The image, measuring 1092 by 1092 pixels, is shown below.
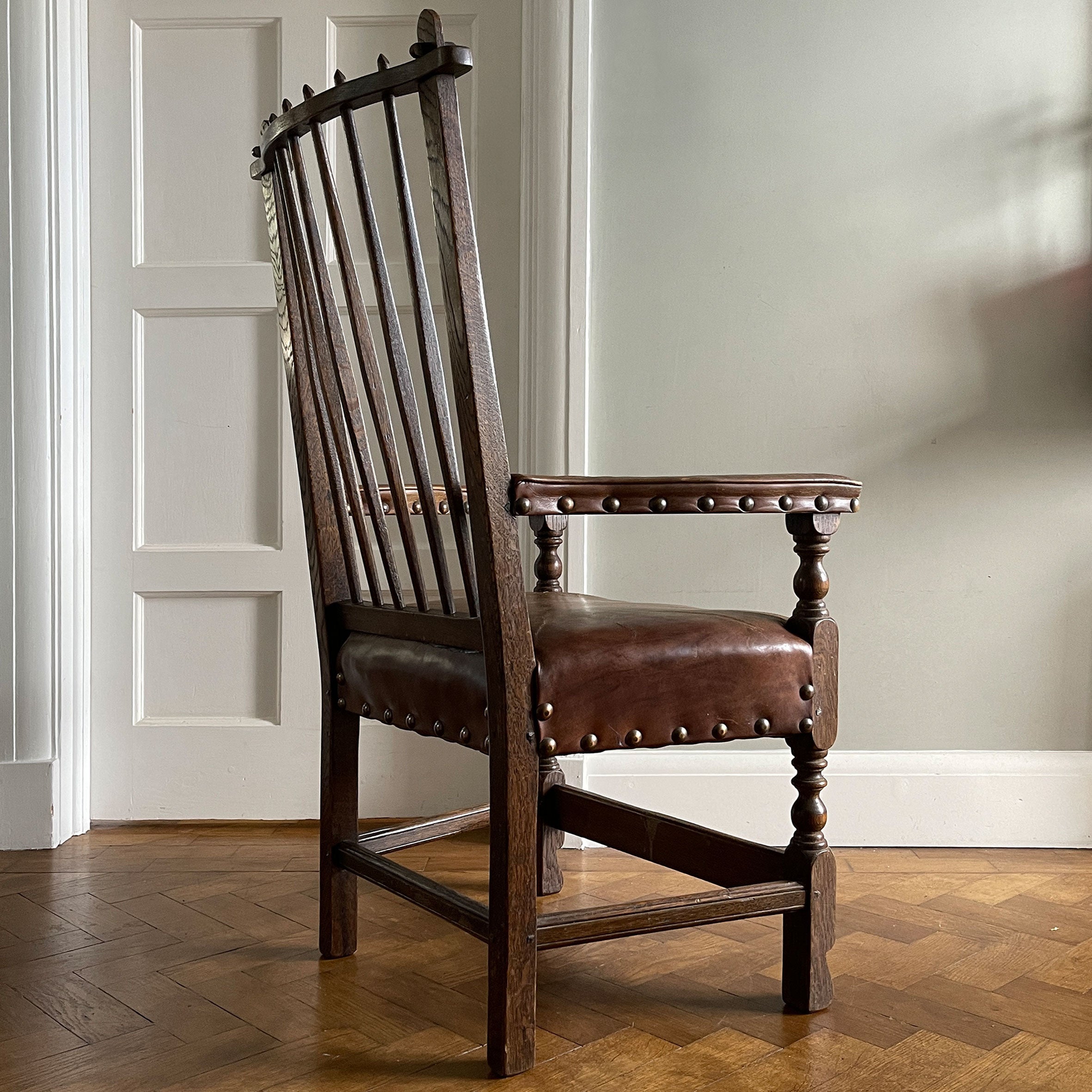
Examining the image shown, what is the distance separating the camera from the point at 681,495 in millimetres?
1344

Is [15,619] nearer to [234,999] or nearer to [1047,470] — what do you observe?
[234,999]

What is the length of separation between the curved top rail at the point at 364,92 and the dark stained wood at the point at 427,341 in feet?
0.05

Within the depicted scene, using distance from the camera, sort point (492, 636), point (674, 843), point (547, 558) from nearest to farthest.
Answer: point (492, 636)
point (674, 843)
point (547, 558)

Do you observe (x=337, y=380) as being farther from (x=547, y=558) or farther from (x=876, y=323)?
(x=876, y=323)

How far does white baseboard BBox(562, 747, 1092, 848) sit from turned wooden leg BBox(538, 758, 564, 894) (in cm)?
32

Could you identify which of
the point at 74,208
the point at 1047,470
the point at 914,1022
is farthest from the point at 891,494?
the point at 74,208

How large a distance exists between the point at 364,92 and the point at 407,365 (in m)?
0.31

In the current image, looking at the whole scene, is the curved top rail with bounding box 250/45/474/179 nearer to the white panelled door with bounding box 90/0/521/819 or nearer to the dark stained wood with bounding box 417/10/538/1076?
the dark stained wood with bounding box 417/10/538/1076

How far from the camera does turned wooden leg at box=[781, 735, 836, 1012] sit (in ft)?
4.90

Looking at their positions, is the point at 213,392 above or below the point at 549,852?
above

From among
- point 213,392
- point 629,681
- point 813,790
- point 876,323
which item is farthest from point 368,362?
point 876,323

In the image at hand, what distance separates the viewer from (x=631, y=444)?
2361mm

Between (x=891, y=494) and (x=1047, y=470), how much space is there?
318 mm

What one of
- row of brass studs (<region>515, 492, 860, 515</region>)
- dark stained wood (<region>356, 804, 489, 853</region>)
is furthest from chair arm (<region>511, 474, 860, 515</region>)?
dark stained wood (<region>356, 804, 489, 853</region>)
